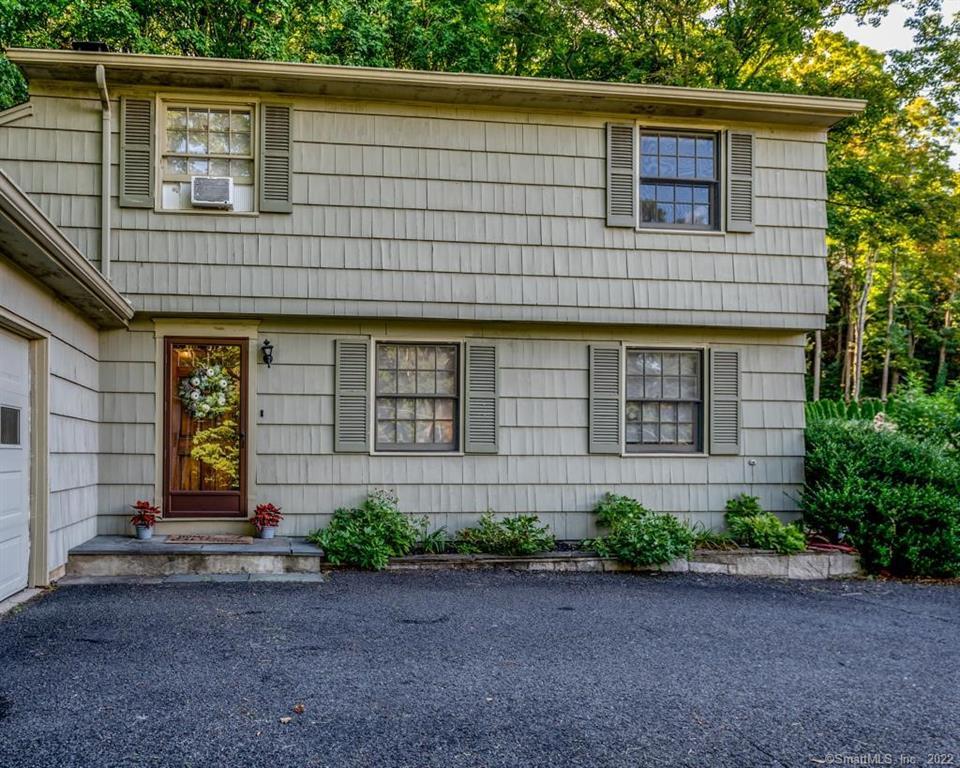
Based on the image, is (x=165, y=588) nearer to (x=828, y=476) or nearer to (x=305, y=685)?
(x=305, y=685)

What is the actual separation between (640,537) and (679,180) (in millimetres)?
3690

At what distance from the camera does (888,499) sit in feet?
24.2

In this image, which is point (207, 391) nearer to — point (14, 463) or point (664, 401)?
point (14, 463)

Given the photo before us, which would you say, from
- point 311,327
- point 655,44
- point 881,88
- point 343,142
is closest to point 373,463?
point 311,327

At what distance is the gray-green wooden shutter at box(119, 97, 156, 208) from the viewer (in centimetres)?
715

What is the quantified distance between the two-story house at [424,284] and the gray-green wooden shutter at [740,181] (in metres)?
0.03

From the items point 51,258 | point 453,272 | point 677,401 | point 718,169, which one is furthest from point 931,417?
point 51,258

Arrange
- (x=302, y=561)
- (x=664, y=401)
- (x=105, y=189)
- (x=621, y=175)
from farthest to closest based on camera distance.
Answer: (x=664, y=401) → (x=621, y=175) → (x=105, y=189) → (x=302, y=561)

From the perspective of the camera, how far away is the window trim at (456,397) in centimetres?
756

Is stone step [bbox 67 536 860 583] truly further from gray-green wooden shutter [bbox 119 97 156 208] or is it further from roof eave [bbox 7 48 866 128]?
roof eave [bbox 7 48 866 128]

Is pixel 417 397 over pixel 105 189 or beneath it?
beneath

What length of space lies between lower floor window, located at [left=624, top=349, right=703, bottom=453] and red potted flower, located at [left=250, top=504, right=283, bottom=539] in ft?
11.9

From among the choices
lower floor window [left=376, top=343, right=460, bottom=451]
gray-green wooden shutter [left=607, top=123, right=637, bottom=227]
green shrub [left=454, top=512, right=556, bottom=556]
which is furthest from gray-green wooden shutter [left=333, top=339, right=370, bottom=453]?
gray-green wooden shutter [left=607, top=123, right=637, bottom=227]

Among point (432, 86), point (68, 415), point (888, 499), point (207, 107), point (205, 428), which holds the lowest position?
point (888, 499)
